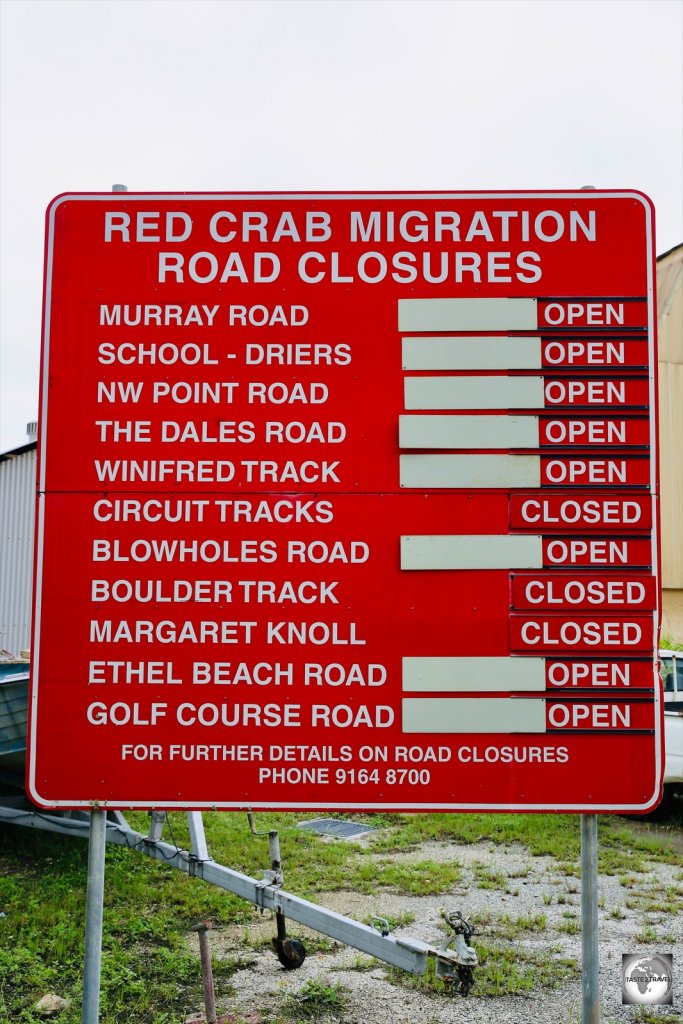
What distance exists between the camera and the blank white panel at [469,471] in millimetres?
3480

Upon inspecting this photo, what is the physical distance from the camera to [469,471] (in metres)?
3.49

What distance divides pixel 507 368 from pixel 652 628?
1183 millimetres

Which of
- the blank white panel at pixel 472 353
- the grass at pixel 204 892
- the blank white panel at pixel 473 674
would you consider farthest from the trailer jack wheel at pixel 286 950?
the blank white panel at pixel 472 353

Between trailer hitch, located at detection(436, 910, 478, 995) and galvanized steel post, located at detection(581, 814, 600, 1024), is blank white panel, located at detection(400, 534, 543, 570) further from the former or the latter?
trailer hitch, located at detection(436, 910, 478, 995)

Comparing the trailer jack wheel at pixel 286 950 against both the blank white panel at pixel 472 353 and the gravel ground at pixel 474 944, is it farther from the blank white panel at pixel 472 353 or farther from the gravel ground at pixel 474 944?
the blank white panel at pixel 472 353

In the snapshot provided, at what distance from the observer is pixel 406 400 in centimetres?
352

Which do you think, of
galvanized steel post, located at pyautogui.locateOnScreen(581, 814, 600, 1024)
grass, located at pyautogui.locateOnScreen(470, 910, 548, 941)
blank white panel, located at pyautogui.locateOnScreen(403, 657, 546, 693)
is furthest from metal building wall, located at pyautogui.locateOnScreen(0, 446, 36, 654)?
galvanized steel post, located at pyautogui.locateOnScreen(581, 814, 600, 1024)

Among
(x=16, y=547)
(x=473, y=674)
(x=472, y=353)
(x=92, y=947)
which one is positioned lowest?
(x=92, y=947)

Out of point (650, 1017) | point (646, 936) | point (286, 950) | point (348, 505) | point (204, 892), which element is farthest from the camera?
point (204, 892)

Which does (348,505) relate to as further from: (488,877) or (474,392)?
(488,877)

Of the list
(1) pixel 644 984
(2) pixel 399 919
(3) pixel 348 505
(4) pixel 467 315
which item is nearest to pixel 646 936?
(1) pixel 644 984

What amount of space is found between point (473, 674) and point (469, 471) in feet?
2.65

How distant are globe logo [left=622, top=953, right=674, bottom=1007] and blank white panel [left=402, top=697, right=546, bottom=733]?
2.12 m

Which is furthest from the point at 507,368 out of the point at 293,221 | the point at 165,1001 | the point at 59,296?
the point at 165,1001
